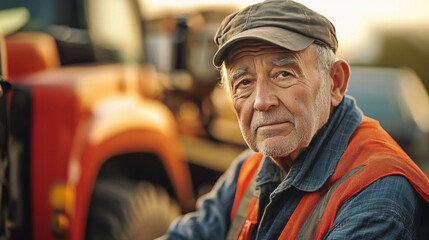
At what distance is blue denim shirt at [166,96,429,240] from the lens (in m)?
1.43

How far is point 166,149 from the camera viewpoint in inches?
145

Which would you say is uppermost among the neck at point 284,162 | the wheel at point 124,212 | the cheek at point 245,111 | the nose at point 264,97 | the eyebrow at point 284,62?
the eyebrow at point 284,62

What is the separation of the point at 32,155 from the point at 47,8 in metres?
0.90

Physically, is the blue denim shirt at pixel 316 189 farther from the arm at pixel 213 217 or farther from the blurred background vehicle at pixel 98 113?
the blurred background vehicle at pixel 98 113

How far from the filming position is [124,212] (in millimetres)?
3086

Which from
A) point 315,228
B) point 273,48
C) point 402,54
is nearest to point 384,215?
point 315,228

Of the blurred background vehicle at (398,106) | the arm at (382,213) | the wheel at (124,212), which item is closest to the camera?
the arm at (382,213)

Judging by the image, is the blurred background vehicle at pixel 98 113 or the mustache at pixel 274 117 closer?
the mustache at pixel 274 117

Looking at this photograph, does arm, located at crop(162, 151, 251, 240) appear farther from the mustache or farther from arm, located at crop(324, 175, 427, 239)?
arm, located at crop(324, 175, 427, 239)

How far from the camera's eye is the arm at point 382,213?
55.4 inches

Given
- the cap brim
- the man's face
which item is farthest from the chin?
the cap brim

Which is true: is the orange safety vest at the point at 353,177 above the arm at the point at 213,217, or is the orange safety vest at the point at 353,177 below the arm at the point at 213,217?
above

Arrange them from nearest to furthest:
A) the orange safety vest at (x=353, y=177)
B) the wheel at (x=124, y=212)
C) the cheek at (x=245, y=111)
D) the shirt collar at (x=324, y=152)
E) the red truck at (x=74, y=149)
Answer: the orange safety vest at (x=353, y=177) < the shirt collar at (x=324, y=152) < the cheek at (x=245, y=111) < the red truck at (x=74, y=149) < the wheel at (x=124, y=212)

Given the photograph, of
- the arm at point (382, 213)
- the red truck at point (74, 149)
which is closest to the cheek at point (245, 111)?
the arm at point (382, 213)
